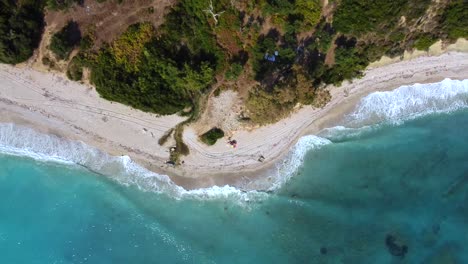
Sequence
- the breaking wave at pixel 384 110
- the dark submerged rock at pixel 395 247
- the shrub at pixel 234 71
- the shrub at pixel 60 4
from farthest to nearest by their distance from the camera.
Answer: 1. the breaking wave at pixel 384 110
2. the dark submerged rock at pixel 395 247
3. the shrub at pixel 234 71
4. the shrub at pixel 60 4

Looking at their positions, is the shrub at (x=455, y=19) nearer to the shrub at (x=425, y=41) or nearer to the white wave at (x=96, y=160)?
the shrub at (x=425, y=41)

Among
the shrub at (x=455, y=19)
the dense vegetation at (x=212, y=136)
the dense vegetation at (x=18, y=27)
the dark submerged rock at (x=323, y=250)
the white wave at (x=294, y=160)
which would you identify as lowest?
the dense vegetation at (x=18, y=27)

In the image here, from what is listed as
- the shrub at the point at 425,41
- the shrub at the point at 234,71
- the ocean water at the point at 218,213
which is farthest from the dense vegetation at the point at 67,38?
the shrub at the point at 425,41

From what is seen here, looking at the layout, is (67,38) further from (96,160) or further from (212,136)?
(212,136)

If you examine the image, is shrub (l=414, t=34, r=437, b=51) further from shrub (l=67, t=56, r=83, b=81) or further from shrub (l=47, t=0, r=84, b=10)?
shrub (l=47, t=0, r=84, b=10)

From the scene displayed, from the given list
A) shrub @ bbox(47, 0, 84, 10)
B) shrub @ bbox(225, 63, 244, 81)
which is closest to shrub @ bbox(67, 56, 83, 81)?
shrub @ bbox(47, 0, 84, 10)

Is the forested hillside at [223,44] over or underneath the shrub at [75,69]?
over
